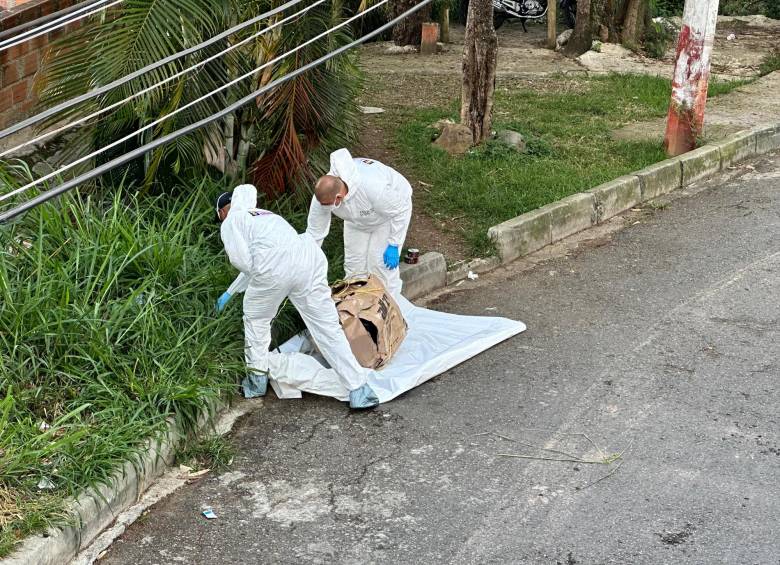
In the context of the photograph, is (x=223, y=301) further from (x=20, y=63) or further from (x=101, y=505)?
(x=20, y=63)

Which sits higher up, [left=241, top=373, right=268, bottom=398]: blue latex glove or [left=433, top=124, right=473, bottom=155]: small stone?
[left=433, top=124, right=473, bottom=155]: small stone

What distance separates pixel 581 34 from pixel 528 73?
161 cm

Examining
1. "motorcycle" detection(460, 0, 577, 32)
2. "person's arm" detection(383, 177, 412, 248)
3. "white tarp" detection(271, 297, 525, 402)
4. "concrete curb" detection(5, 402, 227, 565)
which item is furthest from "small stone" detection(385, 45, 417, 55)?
"concrete curb" detection(5, 402, 227, 565)

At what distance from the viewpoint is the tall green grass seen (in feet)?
16.1

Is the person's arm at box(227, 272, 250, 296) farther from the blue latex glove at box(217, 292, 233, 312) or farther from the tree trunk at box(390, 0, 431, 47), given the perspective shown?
the tree trunk at box(390, 0, 431, 47)

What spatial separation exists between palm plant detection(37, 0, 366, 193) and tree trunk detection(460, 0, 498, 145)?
195cm

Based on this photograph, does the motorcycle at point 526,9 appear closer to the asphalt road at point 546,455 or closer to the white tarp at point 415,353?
the asphalt road at point 546,455

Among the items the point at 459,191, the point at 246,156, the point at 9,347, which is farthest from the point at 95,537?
the point at 459,191

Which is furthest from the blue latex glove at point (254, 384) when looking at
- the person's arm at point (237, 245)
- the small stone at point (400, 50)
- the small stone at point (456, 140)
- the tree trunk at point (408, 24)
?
the tree trunk at point (408, 24)

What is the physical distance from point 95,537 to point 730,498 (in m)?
2.96

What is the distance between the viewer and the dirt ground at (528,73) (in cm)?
1132

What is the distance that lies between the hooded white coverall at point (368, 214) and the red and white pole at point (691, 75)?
4.56m

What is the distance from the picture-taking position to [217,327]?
249 inches

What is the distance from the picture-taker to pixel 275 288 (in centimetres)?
600
